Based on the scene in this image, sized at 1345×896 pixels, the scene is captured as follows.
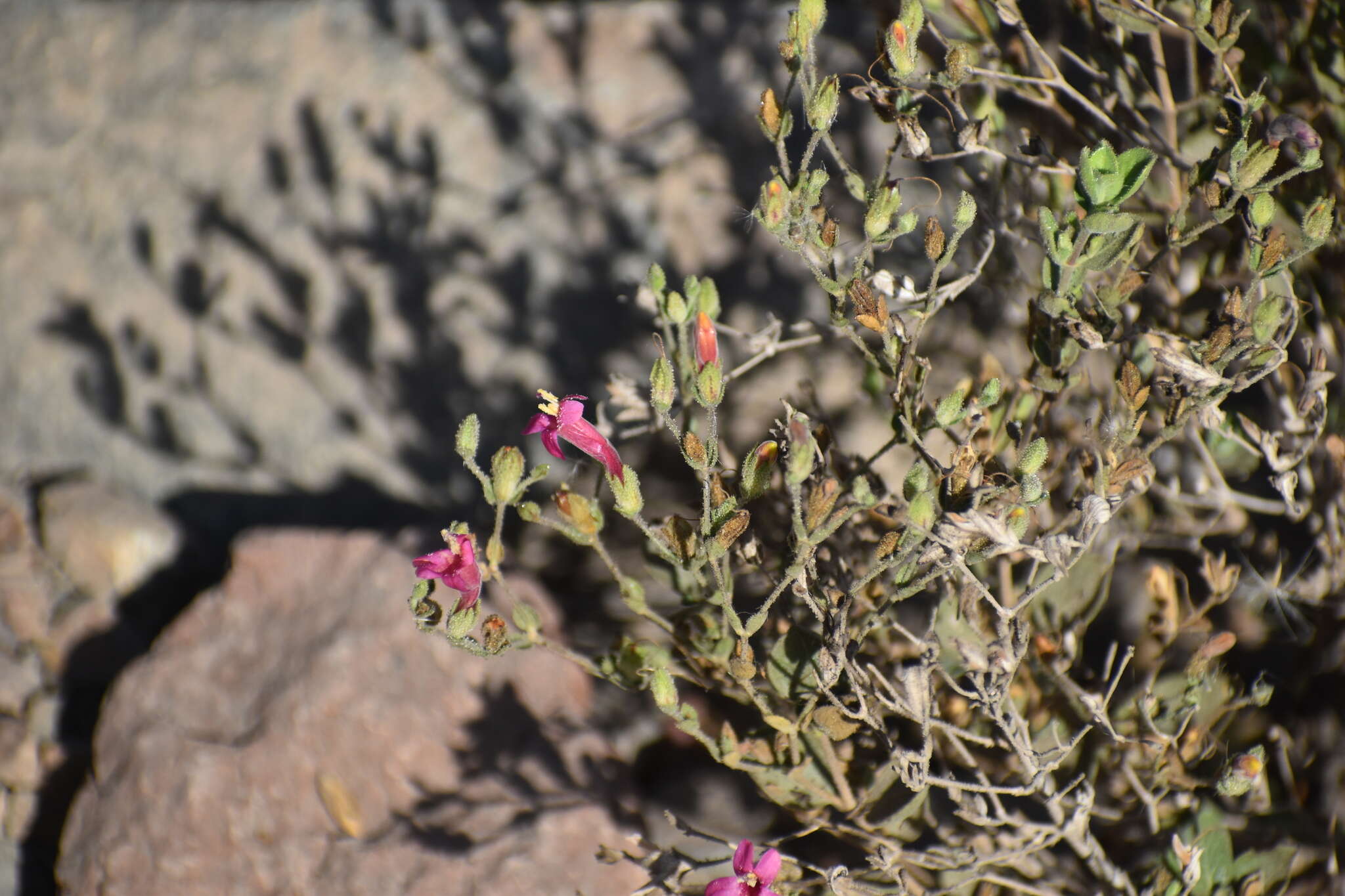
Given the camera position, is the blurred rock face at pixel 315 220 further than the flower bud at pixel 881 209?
Yes

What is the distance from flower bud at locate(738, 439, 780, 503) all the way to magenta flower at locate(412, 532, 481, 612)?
0.36 meters

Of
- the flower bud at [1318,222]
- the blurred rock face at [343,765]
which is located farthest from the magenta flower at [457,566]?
the flower bud at [1318,222]

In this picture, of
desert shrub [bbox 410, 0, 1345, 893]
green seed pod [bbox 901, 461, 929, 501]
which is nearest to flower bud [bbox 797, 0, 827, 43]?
desert shrub [bbox 410, 0, 1345, 893]

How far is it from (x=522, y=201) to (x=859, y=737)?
156 cm

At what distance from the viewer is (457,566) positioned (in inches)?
55.6

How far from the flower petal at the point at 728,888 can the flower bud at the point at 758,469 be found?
48 centimetres

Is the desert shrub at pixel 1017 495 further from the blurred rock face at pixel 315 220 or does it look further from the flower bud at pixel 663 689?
the blurred rock face at pixel 315 220

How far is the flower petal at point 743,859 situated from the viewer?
1391mm

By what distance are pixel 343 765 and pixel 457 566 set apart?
2.92ft

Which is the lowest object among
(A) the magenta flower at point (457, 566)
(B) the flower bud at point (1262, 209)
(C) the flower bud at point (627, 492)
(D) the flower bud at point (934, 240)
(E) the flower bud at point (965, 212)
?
(A) the magenta flower at point (457, 566)

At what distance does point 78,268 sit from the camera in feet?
9.87

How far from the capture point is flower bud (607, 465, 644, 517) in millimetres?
1322

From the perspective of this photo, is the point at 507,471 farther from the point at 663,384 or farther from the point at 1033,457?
the point at 1033,457

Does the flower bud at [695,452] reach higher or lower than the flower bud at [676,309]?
lower
